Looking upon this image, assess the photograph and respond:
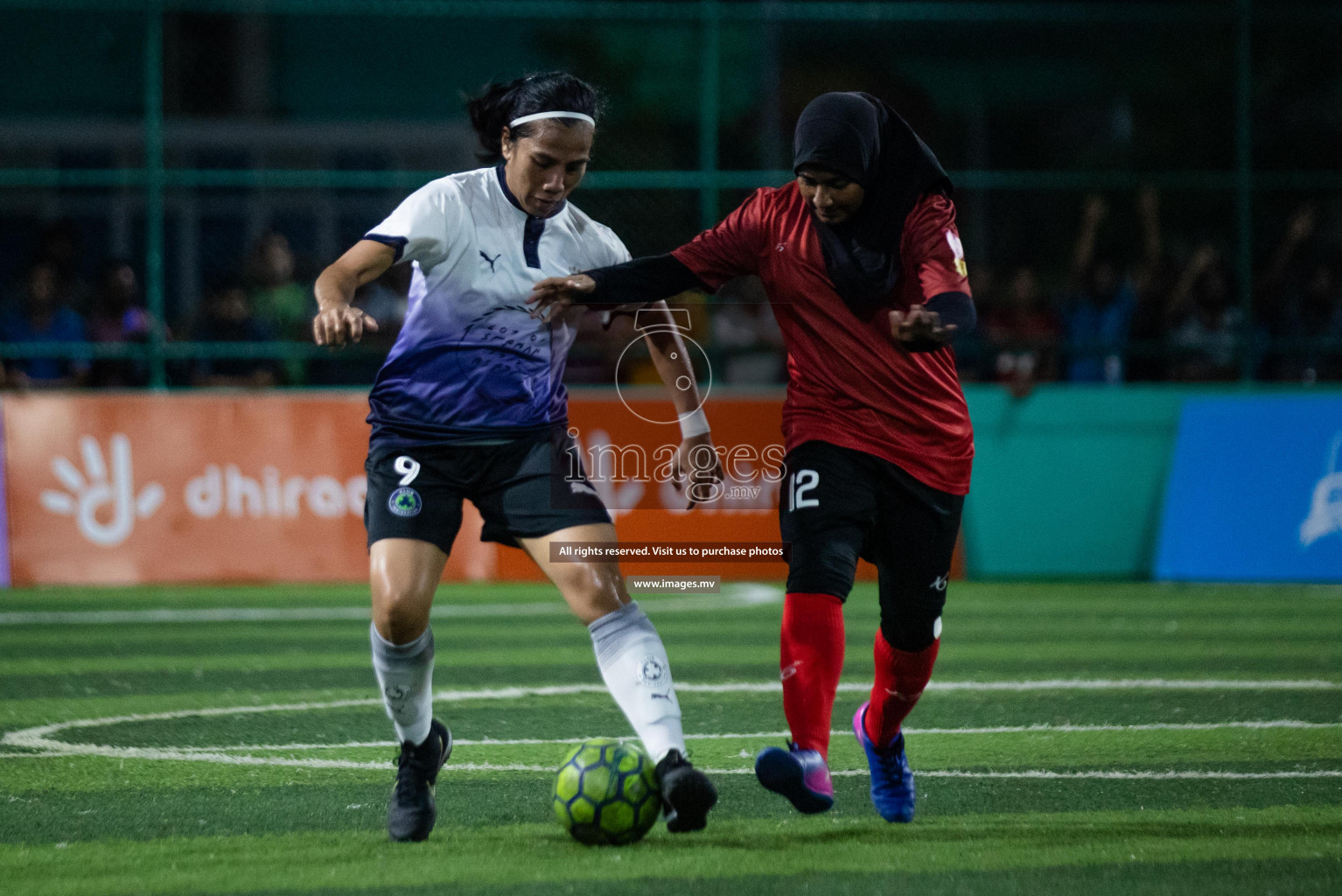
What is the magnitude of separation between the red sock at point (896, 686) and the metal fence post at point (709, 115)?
28.6 feet

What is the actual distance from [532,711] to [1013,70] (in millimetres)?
20900

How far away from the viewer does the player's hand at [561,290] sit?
4.60 meters

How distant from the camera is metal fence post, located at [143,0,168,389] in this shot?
1275cm

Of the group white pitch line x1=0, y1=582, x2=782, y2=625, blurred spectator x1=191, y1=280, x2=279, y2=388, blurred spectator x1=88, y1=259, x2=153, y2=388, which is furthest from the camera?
blurred spectator x1=191, y1=280, x2=279, y2=388

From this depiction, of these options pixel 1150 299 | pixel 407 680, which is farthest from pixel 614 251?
pixel 1150 299

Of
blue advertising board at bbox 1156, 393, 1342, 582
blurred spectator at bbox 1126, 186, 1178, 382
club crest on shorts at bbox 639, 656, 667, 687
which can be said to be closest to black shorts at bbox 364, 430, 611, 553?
club crest on shorts at bbox 639, 656, 667, 687

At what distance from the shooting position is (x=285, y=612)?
34.6ft

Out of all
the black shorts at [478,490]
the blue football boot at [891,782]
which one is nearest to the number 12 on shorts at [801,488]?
the black shorts at [478,490]

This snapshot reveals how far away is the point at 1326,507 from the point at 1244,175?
124 inches

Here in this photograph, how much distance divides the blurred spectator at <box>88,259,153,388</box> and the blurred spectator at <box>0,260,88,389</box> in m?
0.12

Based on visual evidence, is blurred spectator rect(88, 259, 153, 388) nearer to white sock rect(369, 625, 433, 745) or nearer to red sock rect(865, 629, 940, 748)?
white sock rect(369, 625, 433, 745)

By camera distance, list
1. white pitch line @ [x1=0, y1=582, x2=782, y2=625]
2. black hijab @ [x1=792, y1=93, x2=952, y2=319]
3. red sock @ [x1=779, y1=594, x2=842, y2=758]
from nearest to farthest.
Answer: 1. red sock @ [x1=779, y1=594, x2=842, y2=758]
2. black hijab @ [x1=792, y1=93, x2=952, y2=319]
3. white pitch line @ [x1=0, y1=582, x2=782, y2=625]

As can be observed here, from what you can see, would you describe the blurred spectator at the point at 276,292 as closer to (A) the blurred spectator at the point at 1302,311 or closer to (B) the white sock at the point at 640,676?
(A) the blurred spectator at the point at 1302,311

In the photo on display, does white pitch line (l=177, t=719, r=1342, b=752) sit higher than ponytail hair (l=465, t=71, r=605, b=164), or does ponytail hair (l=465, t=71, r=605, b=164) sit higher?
ponytail hair (l=465, t=71, r=605, b=164)
